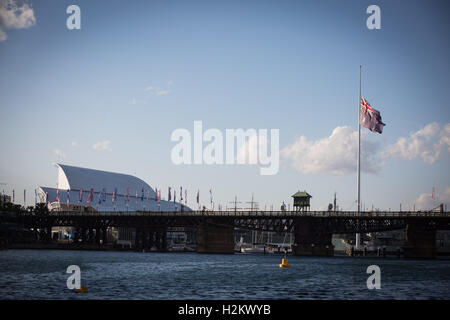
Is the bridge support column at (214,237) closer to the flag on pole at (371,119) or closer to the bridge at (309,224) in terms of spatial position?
the bridge at (309,224)

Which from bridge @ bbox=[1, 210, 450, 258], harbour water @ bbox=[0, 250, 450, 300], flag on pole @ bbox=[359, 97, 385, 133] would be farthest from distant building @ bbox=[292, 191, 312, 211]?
harbour water @ bbox=[0, 250, 450, 300]

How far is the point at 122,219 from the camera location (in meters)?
195

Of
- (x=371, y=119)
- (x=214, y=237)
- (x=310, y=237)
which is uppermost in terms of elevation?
(x=371, y=119)

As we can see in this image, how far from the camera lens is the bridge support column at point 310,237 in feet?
561

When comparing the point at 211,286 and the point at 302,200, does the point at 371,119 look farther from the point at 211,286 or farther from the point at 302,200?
the point at 211,286

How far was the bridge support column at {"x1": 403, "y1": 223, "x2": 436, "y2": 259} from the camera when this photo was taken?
163 metres

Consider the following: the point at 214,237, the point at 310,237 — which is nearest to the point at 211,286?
the point at 310,237

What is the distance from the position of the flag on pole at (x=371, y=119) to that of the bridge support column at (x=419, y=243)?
120 ft

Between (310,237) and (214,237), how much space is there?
3168cm

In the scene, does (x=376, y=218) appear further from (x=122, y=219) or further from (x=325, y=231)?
(x=122, y=219)

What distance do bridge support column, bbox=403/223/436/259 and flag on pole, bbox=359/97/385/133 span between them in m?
36.6

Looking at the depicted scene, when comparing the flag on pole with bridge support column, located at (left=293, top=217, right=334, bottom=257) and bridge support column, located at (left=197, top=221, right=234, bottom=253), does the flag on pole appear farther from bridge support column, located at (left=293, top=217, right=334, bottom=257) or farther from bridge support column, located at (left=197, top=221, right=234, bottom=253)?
bridge support column, located at (left=197, top=221, right=234, bottom=253)

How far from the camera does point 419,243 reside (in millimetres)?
163500
